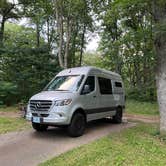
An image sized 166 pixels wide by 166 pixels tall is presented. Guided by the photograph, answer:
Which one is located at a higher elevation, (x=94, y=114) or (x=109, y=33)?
(x=109, y=33)

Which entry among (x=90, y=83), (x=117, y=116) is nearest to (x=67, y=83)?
(x=90, y=83)

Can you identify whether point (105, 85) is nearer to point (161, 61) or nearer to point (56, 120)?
point (161, 61)

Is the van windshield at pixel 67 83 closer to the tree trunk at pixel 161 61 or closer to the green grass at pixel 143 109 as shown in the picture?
the tree trunk at pixel 161 61

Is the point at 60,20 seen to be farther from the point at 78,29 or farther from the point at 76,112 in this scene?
the point at 76,112

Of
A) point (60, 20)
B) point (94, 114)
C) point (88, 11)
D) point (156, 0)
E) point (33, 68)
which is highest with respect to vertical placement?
point (88, 11)

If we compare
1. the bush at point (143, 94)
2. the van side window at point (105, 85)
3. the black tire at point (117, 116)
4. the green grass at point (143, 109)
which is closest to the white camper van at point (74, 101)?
the van side window at point (105, 85)

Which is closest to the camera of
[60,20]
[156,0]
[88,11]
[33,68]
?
[156,0]

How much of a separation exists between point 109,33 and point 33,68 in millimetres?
13226

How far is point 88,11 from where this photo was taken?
71.1 feet

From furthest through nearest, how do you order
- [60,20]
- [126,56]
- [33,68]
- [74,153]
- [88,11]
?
[126,56] < [88,11] < [60,20] < [33,68] < [74,153]

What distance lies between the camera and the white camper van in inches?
314

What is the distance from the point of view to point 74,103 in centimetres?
823

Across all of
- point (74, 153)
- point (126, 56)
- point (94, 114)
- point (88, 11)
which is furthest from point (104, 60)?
point (74, 153)

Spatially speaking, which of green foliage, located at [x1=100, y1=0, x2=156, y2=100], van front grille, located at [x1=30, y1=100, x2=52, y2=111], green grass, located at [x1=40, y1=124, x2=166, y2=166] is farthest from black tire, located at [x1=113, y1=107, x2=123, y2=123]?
green foliage, located at [x1=100, y1=0, x2=156, y2=100]
